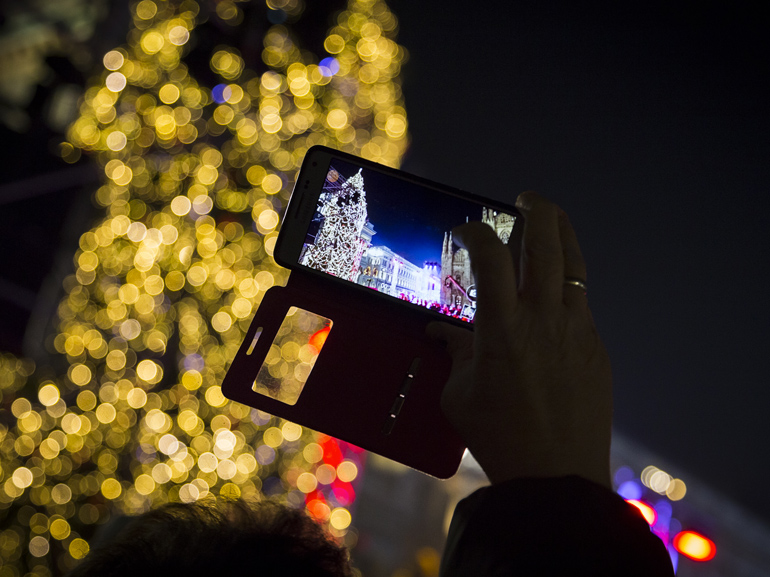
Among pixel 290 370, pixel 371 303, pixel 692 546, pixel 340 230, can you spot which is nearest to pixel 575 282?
pixel 371 303

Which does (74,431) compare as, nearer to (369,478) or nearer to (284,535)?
(284,535)

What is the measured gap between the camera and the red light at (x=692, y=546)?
8062mm

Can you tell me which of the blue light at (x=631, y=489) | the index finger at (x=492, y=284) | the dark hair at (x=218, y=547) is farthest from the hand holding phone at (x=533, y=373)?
the blue light at (x=631, y=489)

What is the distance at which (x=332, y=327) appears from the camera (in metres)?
1.10

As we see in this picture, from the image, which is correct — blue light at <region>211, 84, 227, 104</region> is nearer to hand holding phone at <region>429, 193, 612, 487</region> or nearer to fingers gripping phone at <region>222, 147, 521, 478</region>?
fingers gripping phone at <region>222, 147, 521, 478</region>

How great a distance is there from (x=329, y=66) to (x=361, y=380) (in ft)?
7.68

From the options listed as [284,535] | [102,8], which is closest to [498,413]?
[284,535]

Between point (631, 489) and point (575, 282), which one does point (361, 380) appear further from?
point (631, 489)

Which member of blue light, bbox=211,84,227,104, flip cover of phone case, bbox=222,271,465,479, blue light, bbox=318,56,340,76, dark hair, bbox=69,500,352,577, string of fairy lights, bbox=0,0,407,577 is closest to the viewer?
dark hair, bbox=69,500,352,577

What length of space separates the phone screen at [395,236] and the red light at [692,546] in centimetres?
960

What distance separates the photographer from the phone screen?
1162 millimetres

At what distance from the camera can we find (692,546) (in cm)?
827

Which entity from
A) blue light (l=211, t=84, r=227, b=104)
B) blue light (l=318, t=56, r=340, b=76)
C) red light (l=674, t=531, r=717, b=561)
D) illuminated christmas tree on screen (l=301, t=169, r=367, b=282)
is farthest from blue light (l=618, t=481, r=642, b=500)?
illuminated christmas tree on screen (l=301, t=169, r=367, b=282)

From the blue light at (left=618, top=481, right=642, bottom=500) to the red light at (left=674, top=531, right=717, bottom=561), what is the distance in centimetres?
114
